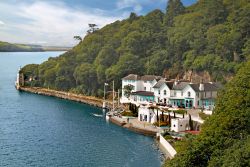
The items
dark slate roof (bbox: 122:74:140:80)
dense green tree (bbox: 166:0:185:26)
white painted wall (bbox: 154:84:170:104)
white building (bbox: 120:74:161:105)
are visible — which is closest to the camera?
white painted wall (bbox: 154:84:170:104)

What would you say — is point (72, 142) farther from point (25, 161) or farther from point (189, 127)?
point (189, 127)

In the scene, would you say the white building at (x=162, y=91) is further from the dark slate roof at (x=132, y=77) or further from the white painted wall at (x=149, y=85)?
the dark slate roof at (x=132, y=77)

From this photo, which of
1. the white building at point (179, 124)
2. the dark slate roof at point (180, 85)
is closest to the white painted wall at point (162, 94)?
the dark slate roof at point (180, 85)

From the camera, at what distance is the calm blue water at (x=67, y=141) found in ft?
127

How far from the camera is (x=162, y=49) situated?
89.0 metres

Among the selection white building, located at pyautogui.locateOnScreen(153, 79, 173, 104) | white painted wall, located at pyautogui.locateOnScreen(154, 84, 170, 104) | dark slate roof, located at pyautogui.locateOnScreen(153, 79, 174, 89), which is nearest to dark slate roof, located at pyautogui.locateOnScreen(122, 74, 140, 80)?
dark slate roof, located at pyautogui.locateOnScreen(153, 79, 174, 89)

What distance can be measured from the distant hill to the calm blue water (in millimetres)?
17837

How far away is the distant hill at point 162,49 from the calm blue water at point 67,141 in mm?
17837

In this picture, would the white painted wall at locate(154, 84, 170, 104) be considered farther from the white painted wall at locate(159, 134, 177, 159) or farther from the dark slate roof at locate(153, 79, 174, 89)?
the white painted wall at locate(159, 134, 177, 159)

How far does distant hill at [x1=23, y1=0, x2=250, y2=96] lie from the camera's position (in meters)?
72.3

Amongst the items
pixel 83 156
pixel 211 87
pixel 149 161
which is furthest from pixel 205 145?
pixel 211 87

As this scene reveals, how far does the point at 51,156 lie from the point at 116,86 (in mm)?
42536

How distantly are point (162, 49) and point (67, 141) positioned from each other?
1826 inches

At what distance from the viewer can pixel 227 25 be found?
7612 cm
